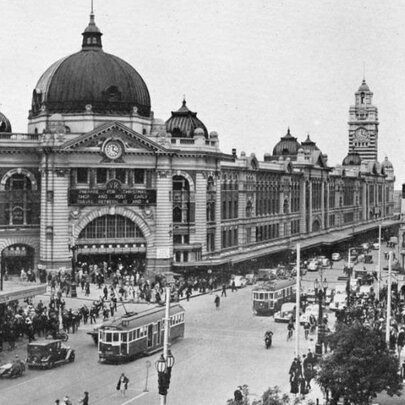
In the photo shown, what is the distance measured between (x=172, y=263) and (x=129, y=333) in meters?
37.8

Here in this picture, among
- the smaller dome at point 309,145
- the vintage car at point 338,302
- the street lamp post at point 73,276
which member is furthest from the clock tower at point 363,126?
the vintage car at point 338,302

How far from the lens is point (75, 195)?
7675 cm

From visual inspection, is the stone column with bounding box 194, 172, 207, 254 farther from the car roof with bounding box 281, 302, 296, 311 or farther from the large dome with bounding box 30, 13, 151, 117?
the car roof with bounding box 281, 302, 296, 311

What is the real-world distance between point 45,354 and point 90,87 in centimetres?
4421

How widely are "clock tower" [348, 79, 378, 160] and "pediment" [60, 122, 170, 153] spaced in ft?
379

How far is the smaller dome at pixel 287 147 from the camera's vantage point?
5143 inches

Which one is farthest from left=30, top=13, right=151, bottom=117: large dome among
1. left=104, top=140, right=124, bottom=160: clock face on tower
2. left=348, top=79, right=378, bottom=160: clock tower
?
left=348, top=79, right=378, bottom=160: clock tower

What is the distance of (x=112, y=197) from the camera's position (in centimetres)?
7750

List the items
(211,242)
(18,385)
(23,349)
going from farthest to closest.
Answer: (211,242)
(23,349)
(18,385)

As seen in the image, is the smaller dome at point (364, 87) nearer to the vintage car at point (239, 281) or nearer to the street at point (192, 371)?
the vintage car at point (239, 281)

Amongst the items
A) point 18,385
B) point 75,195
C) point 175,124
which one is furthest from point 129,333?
point 175,124

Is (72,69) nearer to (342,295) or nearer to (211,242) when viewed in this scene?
(211,242)

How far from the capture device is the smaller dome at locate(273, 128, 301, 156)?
429 feet

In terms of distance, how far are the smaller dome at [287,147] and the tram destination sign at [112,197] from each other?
5466 cm
